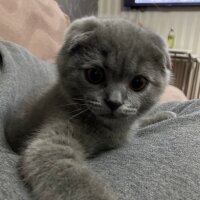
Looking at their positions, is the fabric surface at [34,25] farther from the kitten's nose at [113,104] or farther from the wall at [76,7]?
the wall at [76,7]

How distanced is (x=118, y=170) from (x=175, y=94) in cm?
103

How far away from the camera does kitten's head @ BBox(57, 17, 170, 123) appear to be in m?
0.74

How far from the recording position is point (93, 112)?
75 centimetres

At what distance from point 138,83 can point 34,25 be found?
29.2 inches

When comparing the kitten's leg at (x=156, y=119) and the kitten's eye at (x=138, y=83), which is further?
the kitten's leg at (x=156, y=119)

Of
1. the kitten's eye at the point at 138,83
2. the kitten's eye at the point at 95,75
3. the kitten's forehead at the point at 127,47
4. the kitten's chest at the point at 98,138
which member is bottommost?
the kitten's chest at the point at 98,138

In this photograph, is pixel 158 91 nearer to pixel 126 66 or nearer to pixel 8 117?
pixel 126 66

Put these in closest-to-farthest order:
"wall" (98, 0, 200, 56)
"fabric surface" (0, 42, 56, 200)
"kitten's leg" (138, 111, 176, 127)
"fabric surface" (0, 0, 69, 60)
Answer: "fabric surface" (0, 42, 56, 200) → "kitten's leg" (138, 111, 176, 127) → "fabric surface" (0, 0, 69, 60) → "wall" (98, 0, 200, 56)

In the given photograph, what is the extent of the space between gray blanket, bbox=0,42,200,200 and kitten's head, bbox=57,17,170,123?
0.10 metres

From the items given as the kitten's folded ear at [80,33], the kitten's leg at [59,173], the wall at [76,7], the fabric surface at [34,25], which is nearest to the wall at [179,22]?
the wall at [76,7]

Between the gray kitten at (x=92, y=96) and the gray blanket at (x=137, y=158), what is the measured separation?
0.05 m

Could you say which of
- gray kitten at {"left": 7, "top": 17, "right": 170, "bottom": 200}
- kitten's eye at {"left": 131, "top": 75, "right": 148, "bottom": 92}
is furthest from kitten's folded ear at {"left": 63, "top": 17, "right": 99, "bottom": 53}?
kitten's eye at {"left": 131, "top": 75, "right": 148, "bottom": 92}

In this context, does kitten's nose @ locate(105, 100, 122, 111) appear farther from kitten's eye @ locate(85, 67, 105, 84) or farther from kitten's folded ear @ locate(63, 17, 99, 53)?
kitten's folded ear @ locate(63, 17, 99, 53)

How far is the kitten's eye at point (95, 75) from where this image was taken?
74cm
